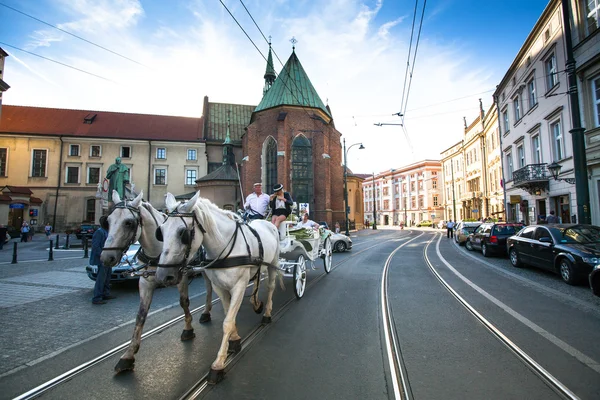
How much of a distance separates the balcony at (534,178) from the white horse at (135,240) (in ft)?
67.9

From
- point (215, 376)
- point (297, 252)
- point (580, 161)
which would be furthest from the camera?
point (580, 161)

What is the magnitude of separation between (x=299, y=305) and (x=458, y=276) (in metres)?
5.52

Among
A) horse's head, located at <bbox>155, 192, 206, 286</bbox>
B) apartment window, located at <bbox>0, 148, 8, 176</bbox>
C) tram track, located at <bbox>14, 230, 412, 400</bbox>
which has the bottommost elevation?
tram track, located at <bbox>14, 230, 412, 400</bbox>

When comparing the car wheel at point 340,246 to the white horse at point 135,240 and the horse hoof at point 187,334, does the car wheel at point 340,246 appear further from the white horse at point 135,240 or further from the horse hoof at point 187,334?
the white horse at point 135,240

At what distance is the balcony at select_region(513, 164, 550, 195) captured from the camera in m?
17.9

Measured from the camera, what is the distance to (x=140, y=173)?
41.0 m

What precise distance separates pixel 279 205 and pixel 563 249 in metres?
7.50

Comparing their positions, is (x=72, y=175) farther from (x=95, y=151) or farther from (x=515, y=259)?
(x=515, y=259)

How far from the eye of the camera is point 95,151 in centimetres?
4038

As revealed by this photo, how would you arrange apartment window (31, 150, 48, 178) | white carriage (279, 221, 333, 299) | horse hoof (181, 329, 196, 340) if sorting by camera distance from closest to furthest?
horse hoof (181, 329, 196, 340) < white carriage (279, 221, 333, 299) < apartment window (31, 150, 48, 178)

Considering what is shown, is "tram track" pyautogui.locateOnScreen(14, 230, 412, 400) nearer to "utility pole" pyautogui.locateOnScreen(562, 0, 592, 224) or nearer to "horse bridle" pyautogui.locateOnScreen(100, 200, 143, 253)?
"horse bridle" pyautogui.locateOnScreen(100, 200, 143, 253)

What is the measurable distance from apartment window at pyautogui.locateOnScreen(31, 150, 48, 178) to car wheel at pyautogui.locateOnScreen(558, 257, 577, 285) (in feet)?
163

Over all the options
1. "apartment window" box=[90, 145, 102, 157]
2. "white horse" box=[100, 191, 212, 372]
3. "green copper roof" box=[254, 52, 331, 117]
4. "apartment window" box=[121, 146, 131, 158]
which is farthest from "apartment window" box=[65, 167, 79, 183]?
"white horse" box=[100, 191, 212, 372]

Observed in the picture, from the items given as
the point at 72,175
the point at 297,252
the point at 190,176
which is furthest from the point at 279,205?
the point at 72,175
